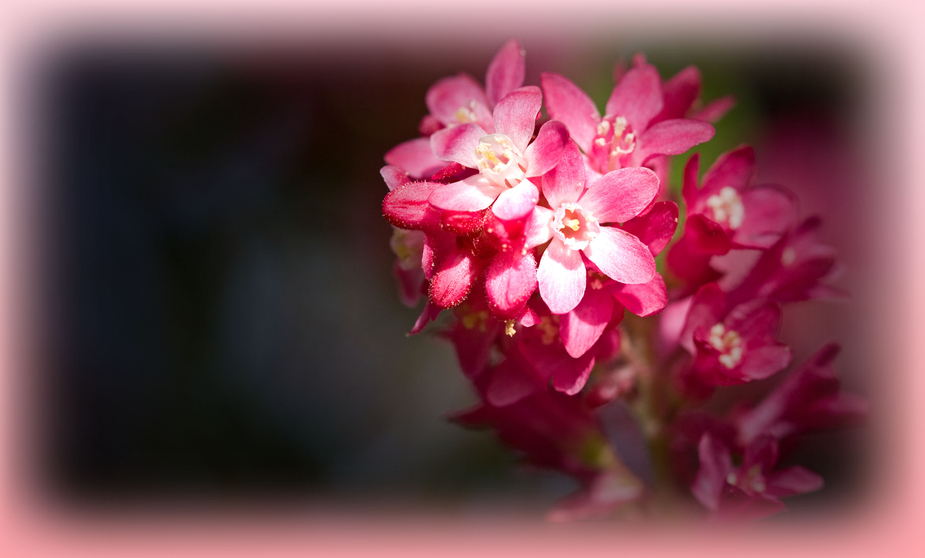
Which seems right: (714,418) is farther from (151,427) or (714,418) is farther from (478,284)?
(151,427)

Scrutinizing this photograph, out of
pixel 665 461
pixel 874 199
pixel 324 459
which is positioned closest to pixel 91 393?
pixel 324 459

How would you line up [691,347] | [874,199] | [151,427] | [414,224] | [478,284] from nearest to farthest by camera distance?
[414,224] < [478,284] < [691,347] < [874,199] < [151,427]

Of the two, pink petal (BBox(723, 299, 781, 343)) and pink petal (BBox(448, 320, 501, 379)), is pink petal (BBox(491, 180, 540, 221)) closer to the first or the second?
pink petal (BBox(448, 320, 501, 379))

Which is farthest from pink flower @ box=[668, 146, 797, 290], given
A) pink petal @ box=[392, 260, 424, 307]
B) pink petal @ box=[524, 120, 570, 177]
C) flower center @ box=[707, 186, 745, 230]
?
pink petal @ box=[392, 260, 424, 307]

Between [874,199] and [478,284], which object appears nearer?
[478,284]

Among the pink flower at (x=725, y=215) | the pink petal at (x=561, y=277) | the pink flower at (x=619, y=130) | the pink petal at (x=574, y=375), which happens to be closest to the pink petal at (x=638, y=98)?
the pink flower at (x=619, y=130)

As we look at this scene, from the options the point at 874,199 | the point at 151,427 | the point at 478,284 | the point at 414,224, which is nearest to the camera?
the point at 414,224

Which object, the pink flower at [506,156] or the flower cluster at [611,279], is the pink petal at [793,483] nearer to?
the flower cluster at [611,279]
